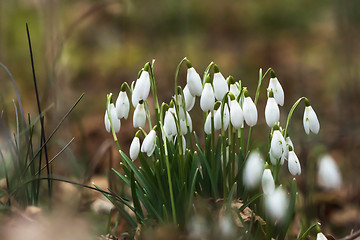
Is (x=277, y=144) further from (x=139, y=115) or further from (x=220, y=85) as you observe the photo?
(x=139, y=115)

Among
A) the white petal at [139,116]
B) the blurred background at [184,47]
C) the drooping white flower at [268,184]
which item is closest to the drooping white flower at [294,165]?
the drooping white flower at [268,184]

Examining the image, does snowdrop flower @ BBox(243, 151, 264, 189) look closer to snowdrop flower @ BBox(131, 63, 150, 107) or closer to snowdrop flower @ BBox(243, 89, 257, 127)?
snowdrop flower @ BBox(243, 89, 257, 127)

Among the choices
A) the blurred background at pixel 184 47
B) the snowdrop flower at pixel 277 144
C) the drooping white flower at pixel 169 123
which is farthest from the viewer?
the blurred background at pixel 184 47

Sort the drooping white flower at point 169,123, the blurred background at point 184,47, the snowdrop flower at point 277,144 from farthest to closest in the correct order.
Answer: the blurred background at point 184,47 < the drooping white flower at point 169,123 < the snowdrop flower at point 277,144

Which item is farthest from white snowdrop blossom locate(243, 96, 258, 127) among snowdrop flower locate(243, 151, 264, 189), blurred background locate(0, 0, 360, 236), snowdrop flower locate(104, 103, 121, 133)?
blurred background locate(0, 0, 360, 236)

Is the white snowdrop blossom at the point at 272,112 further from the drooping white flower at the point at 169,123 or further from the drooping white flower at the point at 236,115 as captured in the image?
the drooping white flower at the point at 169,123

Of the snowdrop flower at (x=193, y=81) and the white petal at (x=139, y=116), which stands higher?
the snowdrop flower at (x=193, y=81)

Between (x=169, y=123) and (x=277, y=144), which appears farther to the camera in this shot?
(x=169, y=123)

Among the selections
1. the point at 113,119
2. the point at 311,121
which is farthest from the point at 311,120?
the point at 113,119
